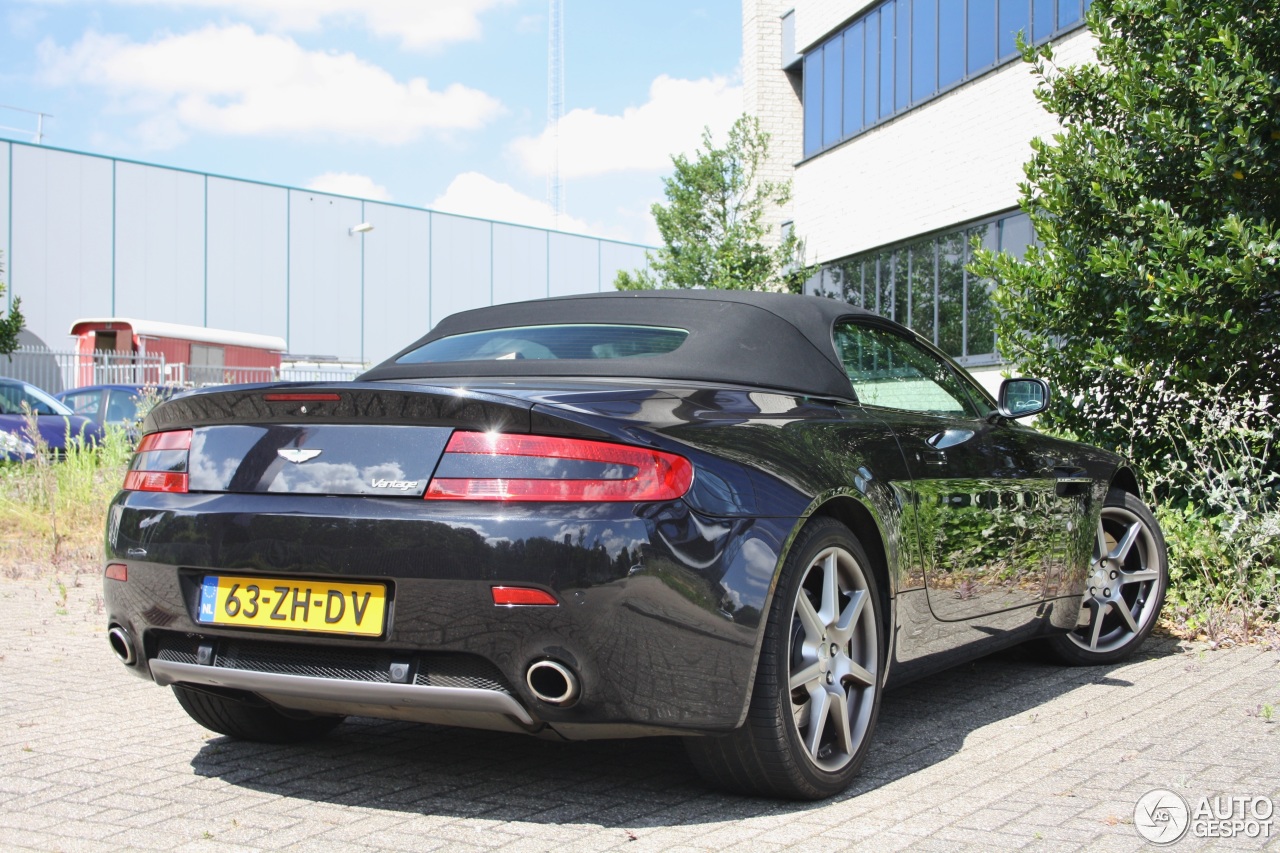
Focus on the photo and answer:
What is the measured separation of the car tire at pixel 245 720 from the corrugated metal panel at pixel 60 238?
118 ft

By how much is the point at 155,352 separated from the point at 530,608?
26.1 m

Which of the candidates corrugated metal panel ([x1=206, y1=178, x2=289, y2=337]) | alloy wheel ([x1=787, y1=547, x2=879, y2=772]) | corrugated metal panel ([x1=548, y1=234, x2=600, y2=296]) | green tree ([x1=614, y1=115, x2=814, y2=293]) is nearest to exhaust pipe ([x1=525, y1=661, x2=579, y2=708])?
alloy wheel ([x1=787, y1=547, x2=879, y2=772])

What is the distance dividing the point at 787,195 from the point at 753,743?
17.6m

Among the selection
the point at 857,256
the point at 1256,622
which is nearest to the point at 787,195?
the point at 857,256

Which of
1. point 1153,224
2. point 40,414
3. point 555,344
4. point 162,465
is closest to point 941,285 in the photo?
point 1153,224

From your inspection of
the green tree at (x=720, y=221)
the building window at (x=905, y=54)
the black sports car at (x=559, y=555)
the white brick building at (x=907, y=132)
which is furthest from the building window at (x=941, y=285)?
the black sports car at (x=559, y=555)

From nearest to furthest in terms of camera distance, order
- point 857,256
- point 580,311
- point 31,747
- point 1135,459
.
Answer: point 31,747, point 580,311, point 1135,459, point 857,256

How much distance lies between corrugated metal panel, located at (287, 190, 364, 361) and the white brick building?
25136mm

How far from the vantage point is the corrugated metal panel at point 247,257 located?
135 ft

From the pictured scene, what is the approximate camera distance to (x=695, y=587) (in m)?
3.00

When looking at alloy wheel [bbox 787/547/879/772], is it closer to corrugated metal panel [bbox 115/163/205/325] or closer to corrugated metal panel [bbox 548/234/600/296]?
corrugated metal panel [bbox 115/163/205/325]

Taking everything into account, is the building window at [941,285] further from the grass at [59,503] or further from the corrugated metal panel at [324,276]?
the corrugated metal panel at [324,276]

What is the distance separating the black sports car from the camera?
296 cm

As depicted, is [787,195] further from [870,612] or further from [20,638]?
[870,612]
